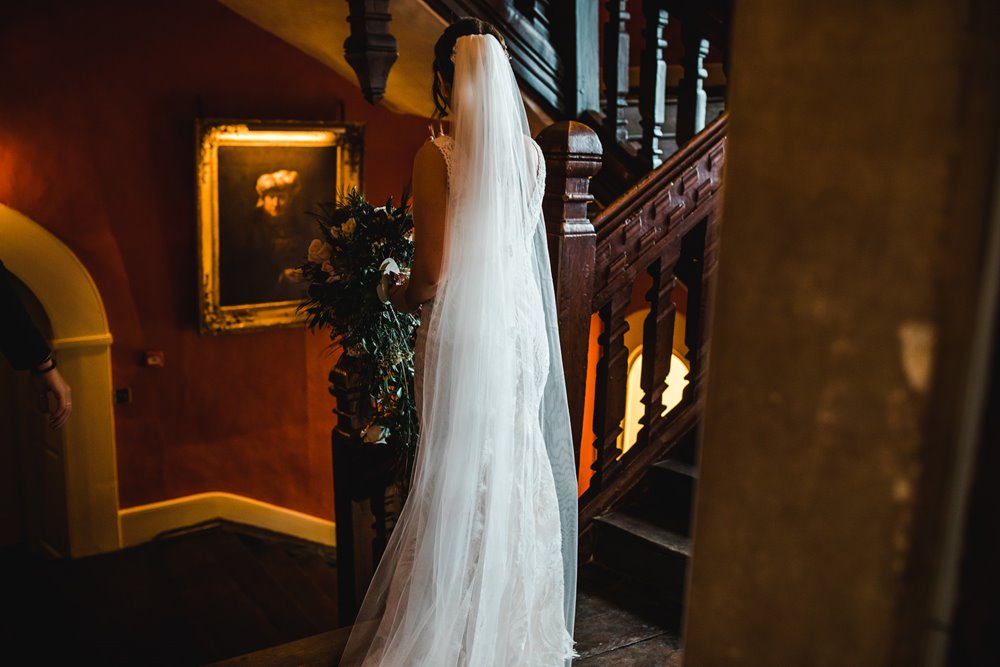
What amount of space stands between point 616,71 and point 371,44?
1.09 m

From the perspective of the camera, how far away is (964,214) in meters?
0.56

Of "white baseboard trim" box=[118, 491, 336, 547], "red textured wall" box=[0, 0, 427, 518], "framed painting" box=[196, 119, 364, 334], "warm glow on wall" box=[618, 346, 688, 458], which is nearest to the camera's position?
"red textured wall" box=[0, 0, 427, 518]

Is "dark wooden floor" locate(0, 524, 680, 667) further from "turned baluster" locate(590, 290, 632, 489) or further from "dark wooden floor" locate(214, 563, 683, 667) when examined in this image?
"turned baluster" locate(590, 290, 632, 489)

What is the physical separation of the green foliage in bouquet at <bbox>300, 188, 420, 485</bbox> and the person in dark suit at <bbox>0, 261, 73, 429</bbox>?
0.91 metres

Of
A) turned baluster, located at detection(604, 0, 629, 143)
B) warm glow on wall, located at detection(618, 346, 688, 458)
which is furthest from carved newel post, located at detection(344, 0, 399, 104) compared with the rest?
warm glow on wall, located at detection(618, 346, 688, 458)

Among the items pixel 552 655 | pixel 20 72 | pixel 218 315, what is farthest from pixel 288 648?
pixel 20 72

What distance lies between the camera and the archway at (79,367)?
538 centimetres

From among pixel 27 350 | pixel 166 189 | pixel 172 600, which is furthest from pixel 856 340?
pixel 166 189

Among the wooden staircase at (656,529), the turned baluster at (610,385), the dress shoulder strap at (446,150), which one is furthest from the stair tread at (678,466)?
the dress shoulder strap at (446,150)

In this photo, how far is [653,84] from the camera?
146 inches

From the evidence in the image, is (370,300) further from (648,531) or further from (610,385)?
(648,531)

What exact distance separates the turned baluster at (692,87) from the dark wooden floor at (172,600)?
284 centimetres

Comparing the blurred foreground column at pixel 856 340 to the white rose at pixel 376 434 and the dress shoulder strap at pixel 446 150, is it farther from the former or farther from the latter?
the white rose at pixel 376 434

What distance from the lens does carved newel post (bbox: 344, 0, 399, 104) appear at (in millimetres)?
3613
